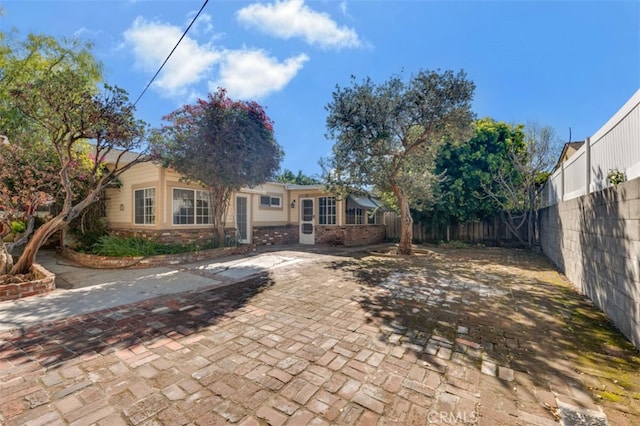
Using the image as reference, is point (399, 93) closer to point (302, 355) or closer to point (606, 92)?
point (606, 92)

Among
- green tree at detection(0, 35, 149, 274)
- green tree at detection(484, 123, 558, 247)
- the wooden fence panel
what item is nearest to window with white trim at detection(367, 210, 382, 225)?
Result: the wooden fence panel

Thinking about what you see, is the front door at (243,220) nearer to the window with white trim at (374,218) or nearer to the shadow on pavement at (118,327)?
the window with white trim at (374,218)

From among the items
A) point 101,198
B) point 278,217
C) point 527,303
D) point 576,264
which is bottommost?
point 527,303

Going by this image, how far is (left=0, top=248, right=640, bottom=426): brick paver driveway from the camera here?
7.18 feet

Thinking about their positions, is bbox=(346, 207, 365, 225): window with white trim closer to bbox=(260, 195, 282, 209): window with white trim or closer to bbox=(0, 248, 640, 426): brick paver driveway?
bbox=(260, 195, 282, 209): window with white trim

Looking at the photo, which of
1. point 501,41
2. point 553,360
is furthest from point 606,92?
point 553,360

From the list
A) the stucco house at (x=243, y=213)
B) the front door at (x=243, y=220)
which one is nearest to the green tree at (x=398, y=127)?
the stucco house at (x=243, y=213)

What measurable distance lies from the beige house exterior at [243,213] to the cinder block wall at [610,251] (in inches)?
326

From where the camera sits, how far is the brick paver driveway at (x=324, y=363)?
2188 millimetres

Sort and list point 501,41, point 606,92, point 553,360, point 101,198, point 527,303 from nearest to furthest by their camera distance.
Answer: point 553,360 < point 527,303 < point 501,41 < point 606,92 < point 101,198

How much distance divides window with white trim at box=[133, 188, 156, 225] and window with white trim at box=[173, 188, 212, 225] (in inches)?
30.7

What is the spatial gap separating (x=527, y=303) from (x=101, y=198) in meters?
15.2

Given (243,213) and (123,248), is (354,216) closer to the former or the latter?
(243,213)

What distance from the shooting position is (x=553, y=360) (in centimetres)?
299
